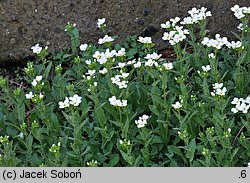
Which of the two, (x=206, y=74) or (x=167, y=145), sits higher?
(x=206, y=74)

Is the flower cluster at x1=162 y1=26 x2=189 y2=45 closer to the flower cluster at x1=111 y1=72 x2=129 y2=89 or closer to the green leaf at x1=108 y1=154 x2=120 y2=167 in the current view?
the flower cluster at x1=111 y1=72 x2=129 y2=89

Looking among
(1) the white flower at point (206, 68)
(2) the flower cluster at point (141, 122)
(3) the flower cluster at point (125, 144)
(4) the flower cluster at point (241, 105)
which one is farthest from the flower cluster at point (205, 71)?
(3) the flower cluster at point (125, 144)

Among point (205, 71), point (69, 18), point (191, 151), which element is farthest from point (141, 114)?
point (69, 18)

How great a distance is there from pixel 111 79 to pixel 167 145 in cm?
52

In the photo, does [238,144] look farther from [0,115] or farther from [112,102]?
[0,115]

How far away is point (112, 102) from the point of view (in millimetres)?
3908

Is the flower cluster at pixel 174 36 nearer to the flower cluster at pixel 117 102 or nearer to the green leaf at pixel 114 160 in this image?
the flower cluster at pixel 117 102

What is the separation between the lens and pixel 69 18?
5.07 meters

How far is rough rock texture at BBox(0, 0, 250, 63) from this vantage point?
5.02 meters

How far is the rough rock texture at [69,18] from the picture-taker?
5.02 metres

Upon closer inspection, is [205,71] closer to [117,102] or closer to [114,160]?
[117,102]

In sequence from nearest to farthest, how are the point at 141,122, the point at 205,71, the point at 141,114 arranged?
the point at 141,122 < the point at 205,71 < the point at 141,114

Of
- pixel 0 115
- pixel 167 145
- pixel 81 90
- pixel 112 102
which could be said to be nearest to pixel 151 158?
pixel 167 145

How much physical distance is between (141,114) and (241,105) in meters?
0.68
